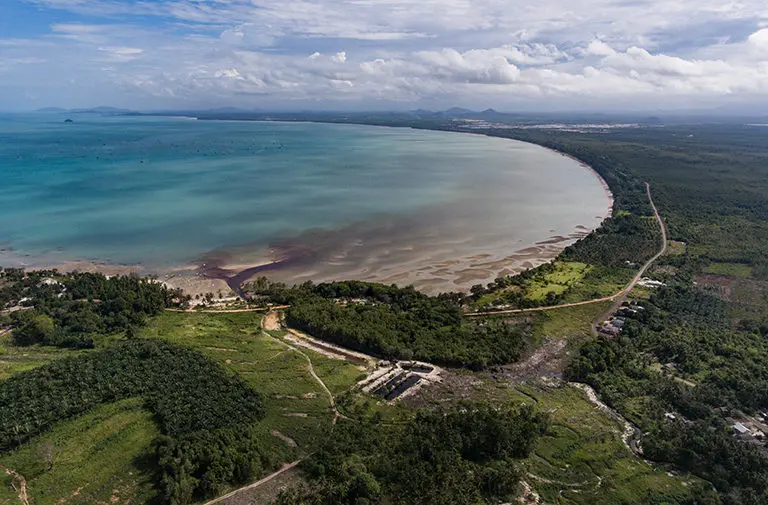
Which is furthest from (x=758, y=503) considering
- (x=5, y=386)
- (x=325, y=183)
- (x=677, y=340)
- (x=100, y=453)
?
(x=325, y=183)

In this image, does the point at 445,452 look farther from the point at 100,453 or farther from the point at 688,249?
the point at 688,249

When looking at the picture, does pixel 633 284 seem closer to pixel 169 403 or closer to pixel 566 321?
pixel 566 321

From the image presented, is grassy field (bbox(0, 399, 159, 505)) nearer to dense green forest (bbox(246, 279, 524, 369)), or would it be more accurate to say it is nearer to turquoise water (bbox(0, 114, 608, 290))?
dense green forest (bbox(246, 279, 524, 369))

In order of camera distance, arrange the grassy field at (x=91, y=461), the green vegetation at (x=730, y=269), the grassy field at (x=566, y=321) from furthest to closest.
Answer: the green vegetation at (x=730, y=269), the grassy field at (x=566, y=321), the grassy field at (x=91, y=461)

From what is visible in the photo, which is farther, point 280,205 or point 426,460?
point 280,205

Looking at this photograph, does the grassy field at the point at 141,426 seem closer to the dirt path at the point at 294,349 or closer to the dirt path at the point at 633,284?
the dirt path at the point at 294,349

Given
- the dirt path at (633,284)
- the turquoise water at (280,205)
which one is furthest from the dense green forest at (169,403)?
the dirt path at (633,284)

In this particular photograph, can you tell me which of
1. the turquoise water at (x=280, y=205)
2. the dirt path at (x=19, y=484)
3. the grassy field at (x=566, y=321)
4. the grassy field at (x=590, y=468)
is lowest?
the grassy field at (x=590, y=468)

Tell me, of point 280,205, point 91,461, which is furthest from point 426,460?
point 280,205
